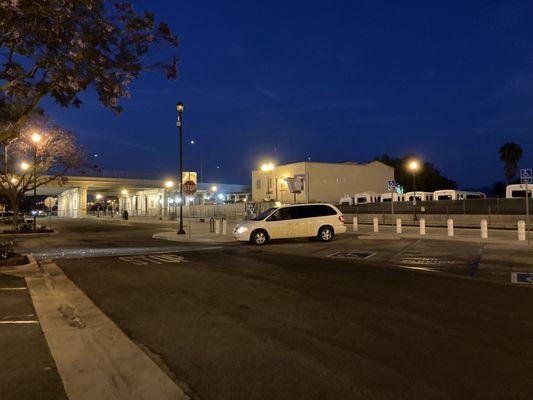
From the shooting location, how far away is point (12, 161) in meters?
35.7

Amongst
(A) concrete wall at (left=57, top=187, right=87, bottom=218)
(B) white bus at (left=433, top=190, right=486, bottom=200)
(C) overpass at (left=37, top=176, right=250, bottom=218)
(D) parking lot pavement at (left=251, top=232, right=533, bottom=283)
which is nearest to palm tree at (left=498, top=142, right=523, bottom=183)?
(B) white bus at (left=433, top=190, right=486, bottom=200)

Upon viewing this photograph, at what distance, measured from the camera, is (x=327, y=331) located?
628 centimetres

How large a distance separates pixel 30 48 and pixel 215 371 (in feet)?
38.5

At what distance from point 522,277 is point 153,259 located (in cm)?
1077

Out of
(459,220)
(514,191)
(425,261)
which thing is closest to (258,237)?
(425,261)

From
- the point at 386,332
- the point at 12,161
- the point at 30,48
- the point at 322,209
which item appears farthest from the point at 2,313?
the point at 12,161

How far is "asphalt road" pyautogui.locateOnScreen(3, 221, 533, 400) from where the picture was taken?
4484mm

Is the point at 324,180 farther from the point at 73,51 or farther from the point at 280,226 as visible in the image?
the point at 73,51

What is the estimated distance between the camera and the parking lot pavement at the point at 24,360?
4.43 m

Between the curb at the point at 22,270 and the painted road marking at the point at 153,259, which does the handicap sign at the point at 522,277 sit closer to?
the painted road marking at the point at 153,259

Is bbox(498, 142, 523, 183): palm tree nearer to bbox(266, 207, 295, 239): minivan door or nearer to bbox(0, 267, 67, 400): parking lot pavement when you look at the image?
bbox(266, 207, 295, 239): minivan door

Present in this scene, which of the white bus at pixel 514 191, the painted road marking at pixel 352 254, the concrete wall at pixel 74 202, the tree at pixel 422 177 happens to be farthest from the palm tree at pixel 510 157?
the concrete wall at pixel 74 202

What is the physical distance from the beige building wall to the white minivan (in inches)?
1351

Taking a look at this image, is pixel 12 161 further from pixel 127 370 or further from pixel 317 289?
pixel 127 370
